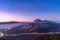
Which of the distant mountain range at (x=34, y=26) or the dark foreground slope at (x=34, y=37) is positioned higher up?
the distant mountain range at (x=34, y=26)

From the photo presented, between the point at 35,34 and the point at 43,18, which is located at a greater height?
the point at 43,18

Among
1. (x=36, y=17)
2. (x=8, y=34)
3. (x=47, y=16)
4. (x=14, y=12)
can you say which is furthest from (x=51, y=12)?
(x=8, y=34)

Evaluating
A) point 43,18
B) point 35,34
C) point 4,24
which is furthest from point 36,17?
point 4,24

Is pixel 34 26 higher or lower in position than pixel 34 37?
higher

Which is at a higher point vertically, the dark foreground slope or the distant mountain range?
the distant mountain range

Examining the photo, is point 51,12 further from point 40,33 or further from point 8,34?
point 8,34

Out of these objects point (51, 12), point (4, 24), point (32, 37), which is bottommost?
point (32, 37)

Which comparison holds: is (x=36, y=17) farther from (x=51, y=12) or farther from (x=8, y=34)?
(x=8, y=34)
